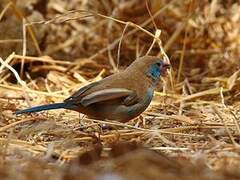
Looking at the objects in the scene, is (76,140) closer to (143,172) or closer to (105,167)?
(105,167)

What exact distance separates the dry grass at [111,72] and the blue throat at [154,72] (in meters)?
0.23

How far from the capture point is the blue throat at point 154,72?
3.62 metres

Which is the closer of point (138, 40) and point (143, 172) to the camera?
point (143, 172)

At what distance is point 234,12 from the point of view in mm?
5613

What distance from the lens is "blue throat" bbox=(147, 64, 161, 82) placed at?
11.9 ft

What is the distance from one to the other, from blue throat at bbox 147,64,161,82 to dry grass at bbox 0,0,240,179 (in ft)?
0.75

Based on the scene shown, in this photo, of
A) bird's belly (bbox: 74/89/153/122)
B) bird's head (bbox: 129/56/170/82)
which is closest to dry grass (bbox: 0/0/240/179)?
bird's belly (bbox: 74/89/153/122)

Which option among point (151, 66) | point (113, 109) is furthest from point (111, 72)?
point (113, 109)

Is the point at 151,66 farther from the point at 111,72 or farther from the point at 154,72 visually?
the point at 111,72

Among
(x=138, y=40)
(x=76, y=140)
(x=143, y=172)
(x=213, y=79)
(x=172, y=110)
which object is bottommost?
(x=143, y=172)

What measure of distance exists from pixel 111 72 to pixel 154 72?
4.45 ft

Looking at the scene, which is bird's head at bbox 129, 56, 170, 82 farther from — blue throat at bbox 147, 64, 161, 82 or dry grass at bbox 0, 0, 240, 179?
dry grass at bbox 0, 0, 240, 179

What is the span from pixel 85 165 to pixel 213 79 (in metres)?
2.35

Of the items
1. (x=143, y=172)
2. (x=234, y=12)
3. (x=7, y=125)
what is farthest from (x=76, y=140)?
(x=234, y=12)
